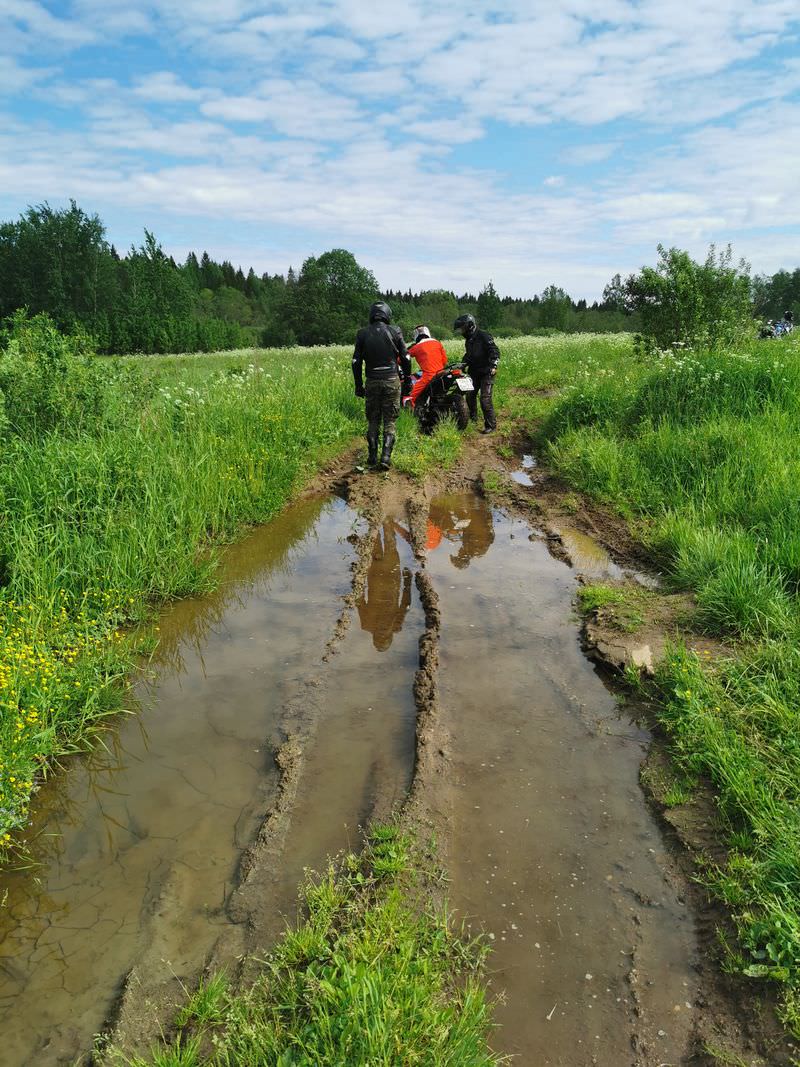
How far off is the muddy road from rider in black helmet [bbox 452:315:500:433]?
723cm

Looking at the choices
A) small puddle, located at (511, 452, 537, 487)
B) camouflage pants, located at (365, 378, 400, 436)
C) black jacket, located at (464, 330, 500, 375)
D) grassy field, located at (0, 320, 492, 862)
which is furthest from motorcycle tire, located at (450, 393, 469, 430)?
camouflage pants, located at (365, 378, 400, 436)

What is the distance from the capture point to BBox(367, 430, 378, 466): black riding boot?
10.2 metres

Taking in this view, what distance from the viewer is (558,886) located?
2855 millimetres

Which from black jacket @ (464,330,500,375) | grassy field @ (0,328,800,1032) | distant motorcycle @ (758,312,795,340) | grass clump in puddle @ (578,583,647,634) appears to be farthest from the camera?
distant motorcycle @ (758,312,795,340)

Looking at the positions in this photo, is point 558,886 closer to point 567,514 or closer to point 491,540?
point 491,540

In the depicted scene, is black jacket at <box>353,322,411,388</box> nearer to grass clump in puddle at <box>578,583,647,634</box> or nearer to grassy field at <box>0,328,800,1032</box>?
grassy field at <box>0,328,800,1032</box>

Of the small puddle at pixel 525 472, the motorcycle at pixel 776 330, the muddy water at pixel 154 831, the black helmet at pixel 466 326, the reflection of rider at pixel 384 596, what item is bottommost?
the muddy water at pixel 154 831

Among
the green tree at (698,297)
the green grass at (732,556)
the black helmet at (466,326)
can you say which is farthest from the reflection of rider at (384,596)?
the green tree at (698,297)

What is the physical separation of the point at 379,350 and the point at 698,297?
9.35 m

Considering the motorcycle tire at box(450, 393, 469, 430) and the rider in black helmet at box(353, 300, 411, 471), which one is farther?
the motorcycle tire at box(450, 393, 469, 430)

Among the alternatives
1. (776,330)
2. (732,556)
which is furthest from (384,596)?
(776,330)

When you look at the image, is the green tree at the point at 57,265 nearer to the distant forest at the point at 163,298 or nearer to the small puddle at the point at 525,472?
the distant forest at the point at 163,298

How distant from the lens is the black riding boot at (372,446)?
33.3ft

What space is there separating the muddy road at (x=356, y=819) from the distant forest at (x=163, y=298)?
3985 centimetres
